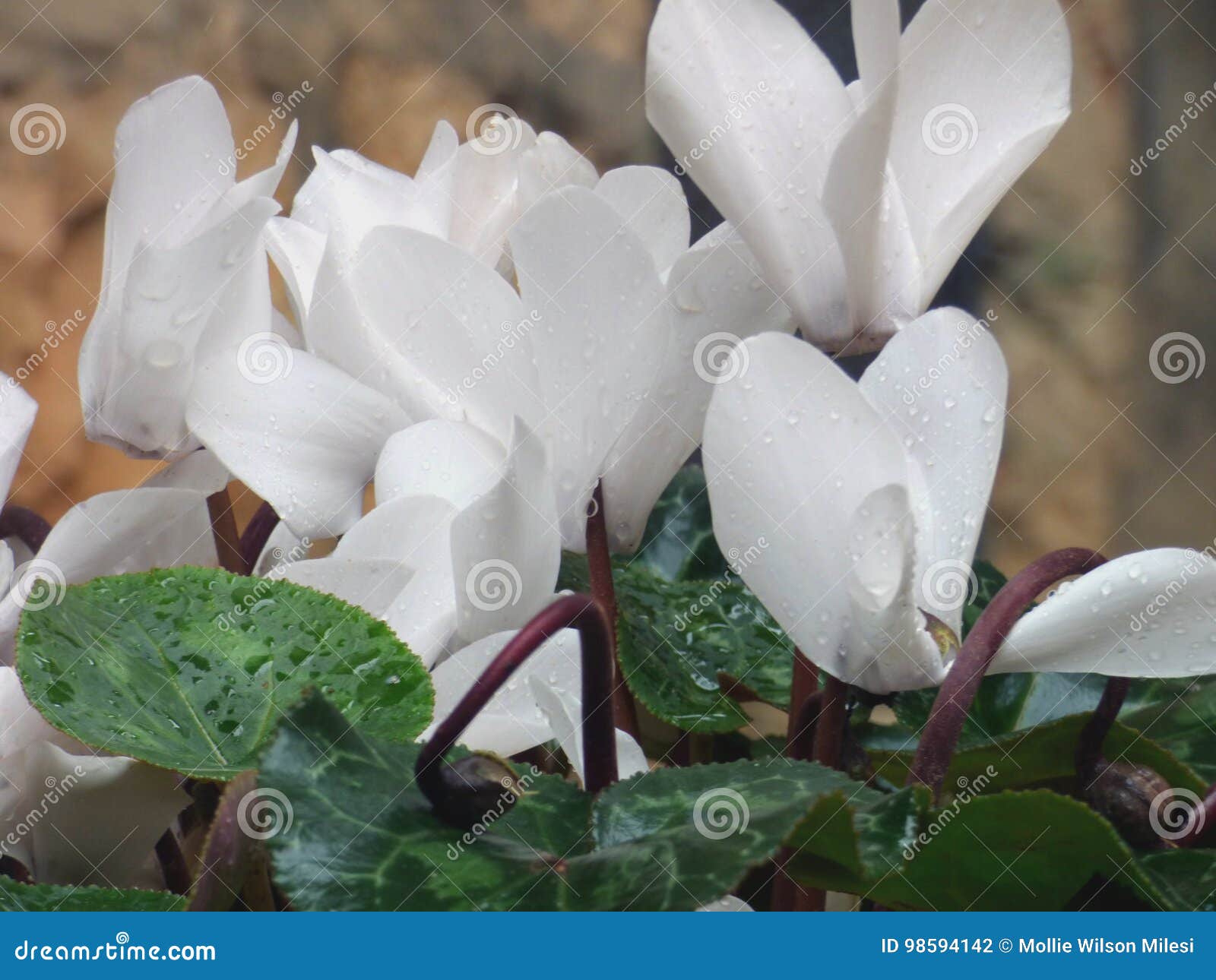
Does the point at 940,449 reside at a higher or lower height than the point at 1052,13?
lower

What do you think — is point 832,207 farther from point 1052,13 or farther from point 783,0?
point 783,0

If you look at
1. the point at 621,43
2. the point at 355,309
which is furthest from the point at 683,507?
the point at 621,43

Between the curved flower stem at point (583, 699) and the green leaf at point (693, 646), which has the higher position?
the curved flower stem at point (583, 699)

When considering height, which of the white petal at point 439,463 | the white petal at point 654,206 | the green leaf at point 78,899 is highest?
the white petal at point 654,206

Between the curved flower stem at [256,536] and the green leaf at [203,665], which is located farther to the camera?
the curved flower stem at [256,536]

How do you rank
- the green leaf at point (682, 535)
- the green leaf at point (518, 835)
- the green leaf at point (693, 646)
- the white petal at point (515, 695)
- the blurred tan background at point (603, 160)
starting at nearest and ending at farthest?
the green leaf at point (518, 835) < the white petal at point (515, 695) < the green leaf at point (693, 646) < the green leaf at point (682, 535) < the blurred tan background at point (603, 160)

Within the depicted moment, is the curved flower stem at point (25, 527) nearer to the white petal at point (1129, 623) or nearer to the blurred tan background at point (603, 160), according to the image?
the white petal at point (1129, 623)

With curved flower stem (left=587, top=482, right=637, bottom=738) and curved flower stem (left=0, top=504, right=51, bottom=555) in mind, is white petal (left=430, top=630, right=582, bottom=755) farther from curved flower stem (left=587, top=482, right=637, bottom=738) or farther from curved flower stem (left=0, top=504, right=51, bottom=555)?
curved flower stem (left=0, top=504, right=51, bottom=555)

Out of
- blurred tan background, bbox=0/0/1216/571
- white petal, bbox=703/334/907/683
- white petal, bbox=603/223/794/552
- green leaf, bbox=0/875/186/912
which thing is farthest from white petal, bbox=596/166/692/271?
blurred tan background, bbox=0/0/1216/571

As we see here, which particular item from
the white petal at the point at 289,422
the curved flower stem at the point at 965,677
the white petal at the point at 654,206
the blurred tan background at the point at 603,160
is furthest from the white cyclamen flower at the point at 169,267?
the blurred tan background at the point at 603,160
